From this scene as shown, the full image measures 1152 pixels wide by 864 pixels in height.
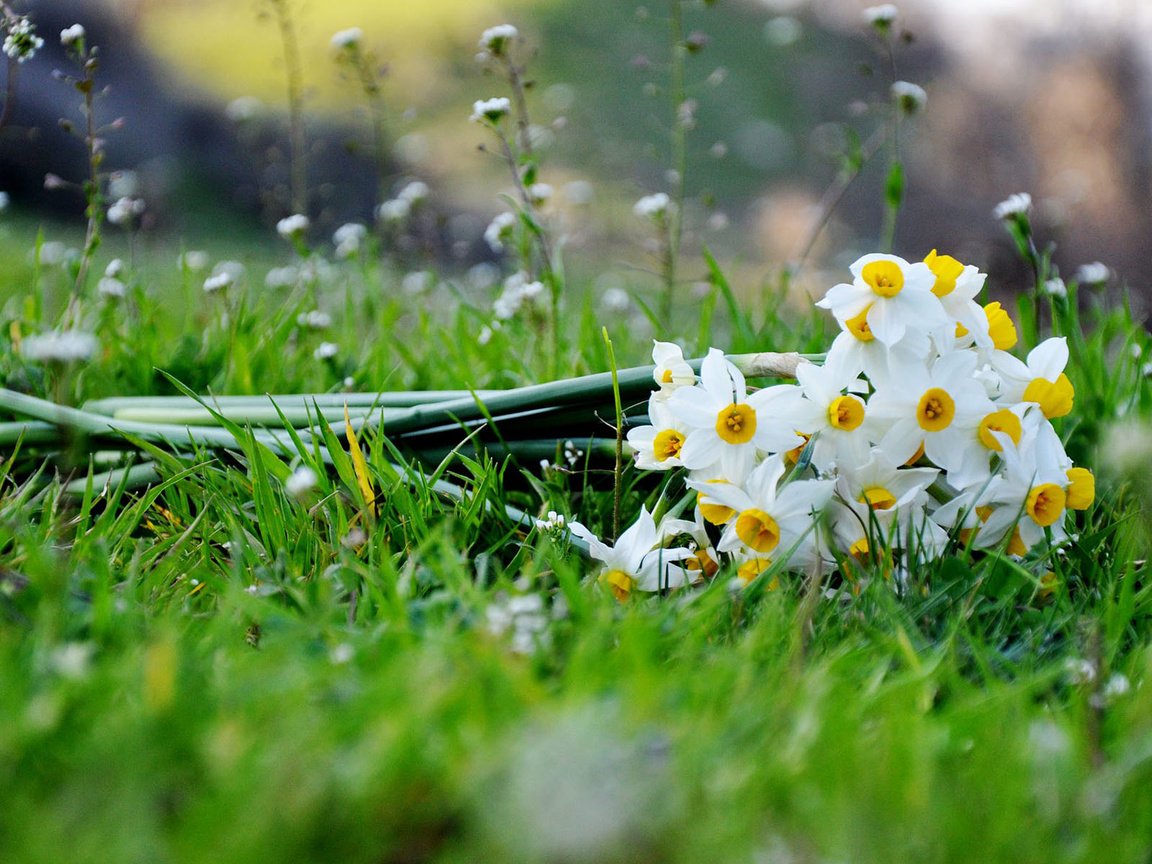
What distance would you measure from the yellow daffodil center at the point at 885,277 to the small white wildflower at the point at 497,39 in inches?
47.1

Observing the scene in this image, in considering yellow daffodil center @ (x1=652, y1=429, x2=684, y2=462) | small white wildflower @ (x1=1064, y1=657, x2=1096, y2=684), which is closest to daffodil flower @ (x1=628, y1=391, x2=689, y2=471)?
yellow daffodil center @ (x1=652, y1=429, x2=684, y2=462)

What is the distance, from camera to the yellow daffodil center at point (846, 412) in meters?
1.23

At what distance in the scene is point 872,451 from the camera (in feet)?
4.08

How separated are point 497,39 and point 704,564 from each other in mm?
1321

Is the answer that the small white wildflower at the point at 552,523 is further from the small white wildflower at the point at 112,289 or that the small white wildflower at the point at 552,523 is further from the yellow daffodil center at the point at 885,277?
the small white wildflower at the point at 112,289

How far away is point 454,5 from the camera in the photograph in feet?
42.5

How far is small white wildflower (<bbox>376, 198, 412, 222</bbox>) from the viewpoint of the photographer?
3.02 m

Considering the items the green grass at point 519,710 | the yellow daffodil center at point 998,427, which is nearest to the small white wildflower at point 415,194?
the green grass at point 519,710

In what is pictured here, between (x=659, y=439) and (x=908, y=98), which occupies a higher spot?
(x=908, y=98)

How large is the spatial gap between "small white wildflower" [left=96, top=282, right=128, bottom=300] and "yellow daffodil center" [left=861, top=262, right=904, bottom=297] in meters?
1.82

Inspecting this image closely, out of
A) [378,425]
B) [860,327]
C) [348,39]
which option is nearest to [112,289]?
[348,39]

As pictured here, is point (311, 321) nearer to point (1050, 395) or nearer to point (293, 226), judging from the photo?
point (293, 226)

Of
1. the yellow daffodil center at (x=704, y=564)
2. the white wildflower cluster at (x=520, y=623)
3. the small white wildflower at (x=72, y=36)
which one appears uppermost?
the small white wildflower at (x=72, y=36)

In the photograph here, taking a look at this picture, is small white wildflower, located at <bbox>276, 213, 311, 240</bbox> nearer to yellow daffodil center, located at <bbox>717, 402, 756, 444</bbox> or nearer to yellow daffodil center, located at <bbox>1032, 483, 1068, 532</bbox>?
yellow daffodil center, located at <bbox>717, 402, 756, 444</bbox>
